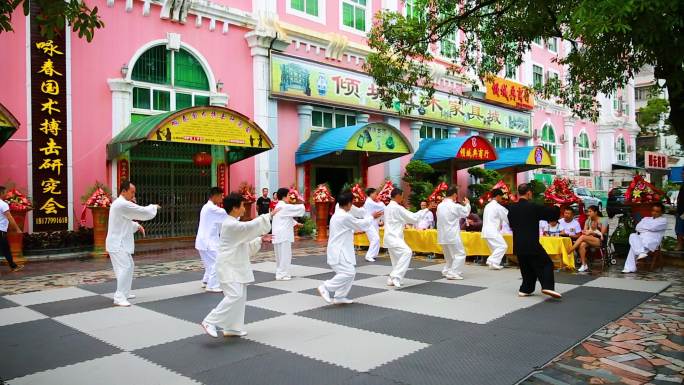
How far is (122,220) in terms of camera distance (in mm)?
7715

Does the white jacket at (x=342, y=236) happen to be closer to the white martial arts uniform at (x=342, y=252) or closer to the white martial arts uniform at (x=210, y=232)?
the white martial arts uniform at (x=342, y=252)

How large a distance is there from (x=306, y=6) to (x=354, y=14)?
2.46 metres

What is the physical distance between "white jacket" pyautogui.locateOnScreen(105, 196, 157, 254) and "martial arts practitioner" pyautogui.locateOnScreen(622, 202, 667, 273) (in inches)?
329

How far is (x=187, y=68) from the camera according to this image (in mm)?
15602

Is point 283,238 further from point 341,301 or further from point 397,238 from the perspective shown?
point 341,301

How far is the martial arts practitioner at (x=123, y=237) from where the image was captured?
7.48 m

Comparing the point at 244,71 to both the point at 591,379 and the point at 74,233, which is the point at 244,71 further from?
the point at 591,379

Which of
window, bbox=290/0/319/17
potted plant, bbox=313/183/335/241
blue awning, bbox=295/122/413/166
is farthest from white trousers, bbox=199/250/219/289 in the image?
window, bbox=290/0/319/17

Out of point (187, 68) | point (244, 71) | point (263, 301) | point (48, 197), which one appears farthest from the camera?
point (244, 71)

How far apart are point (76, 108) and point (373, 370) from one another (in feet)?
38.5

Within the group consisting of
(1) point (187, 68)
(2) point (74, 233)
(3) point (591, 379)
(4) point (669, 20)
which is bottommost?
(3) point (591, 379)

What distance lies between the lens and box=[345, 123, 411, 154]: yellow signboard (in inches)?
682

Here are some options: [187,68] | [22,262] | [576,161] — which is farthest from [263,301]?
[576,161]

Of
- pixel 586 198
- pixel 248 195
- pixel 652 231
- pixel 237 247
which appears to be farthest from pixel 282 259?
pixel 586 198
